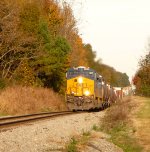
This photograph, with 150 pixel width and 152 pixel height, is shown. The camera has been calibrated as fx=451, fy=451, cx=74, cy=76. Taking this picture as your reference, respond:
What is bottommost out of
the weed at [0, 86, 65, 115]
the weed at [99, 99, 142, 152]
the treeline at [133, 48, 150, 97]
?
the weed at [99, 99, 142, 152]

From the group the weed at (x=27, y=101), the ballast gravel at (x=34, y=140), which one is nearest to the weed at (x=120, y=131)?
the ballast gravel at (x=34, y=140)

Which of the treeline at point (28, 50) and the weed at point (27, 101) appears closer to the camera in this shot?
the weed at point (27, 101)

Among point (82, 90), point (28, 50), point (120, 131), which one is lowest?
point (120, 131)

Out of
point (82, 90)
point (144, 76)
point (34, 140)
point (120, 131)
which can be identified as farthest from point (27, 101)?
point (144, 76)

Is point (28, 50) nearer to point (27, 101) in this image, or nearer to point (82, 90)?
point (27, 101)

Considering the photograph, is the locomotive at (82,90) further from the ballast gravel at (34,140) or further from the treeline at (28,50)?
the ballast gravel at (34,140)

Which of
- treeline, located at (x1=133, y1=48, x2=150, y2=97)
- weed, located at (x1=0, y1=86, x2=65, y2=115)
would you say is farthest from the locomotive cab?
treeline, located at (x1=133, y1=48, x2=150, y2=97)

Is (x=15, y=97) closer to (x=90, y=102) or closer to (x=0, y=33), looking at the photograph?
(x=90, y=102)

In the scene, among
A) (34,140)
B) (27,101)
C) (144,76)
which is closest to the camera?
(34,140)

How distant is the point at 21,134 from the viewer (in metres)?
16.0

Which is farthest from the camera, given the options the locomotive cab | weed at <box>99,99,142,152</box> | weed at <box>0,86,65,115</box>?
the locomotive cab

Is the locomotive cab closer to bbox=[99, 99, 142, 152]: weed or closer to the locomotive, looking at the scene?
the locomotive

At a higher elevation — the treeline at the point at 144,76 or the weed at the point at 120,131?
the treeline at the point at 144,76

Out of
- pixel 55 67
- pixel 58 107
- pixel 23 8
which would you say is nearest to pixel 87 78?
pixel 58 107
